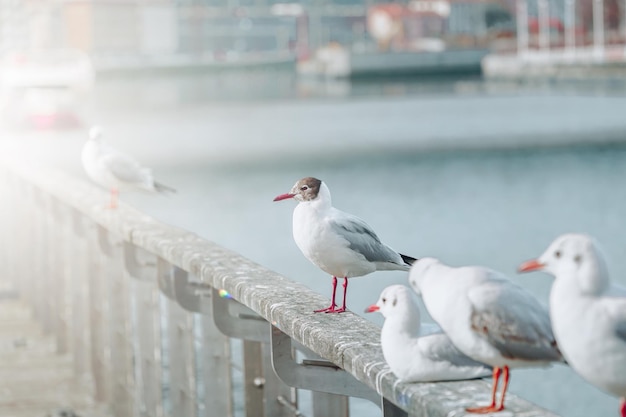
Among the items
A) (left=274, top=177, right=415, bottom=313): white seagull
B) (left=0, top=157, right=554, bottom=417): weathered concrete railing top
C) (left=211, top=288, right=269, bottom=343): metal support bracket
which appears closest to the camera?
(left=0, top=157, right=554, bottom=417): weathered concrete railing top

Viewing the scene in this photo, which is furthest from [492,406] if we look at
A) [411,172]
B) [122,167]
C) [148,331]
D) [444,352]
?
[411,172]

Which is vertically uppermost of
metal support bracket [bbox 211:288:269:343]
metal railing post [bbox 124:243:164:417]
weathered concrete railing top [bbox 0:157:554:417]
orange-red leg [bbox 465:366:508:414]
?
orange-red leg [bbox 465:366:508:414]

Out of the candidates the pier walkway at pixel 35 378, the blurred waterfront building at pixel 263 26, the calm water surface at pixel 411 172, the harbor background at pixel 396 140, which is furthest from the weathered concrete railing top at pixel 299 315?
the blurred waterfront building at pixel 263 26

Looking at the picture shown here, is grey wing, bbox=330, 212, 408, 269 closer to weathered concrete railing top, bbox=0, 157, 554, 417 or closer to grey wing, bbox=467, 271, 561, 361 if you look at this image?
weathered concrete railing top, bbox=0, 157, 554, 417

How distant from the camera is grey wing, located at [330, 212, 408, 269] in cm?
307

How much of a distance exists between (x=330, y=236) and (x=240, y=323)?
0.62 metres

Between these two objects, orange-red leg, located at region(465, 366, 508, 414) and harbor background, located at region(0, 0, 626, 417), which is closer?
orange-red leg, located at region(465, 366, 508, 414)

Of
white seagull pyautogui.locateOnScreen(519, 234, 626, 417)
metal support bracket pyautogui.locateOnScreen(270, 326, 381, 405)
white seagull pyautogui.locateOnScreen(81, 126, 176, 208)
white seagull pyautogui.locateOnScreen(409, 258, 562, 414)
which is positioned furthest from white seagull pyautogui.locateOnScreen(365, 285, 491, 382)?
white seagull pyautogui.locateOnScreen(81, 126, 176, 208)

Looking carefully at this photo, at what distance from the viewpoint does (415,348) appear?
223 centimetres

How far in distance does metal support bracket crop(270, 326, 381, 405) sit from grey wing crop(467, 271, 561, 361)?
0.82 m

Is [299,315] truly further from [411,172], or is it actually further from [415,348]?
[411,172]

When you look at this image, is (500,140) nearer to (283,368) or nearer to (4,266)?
(4,266)

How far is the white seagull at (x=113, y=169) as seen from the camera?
5.90 metres

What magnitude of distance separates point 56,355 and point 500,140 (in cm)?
4607
